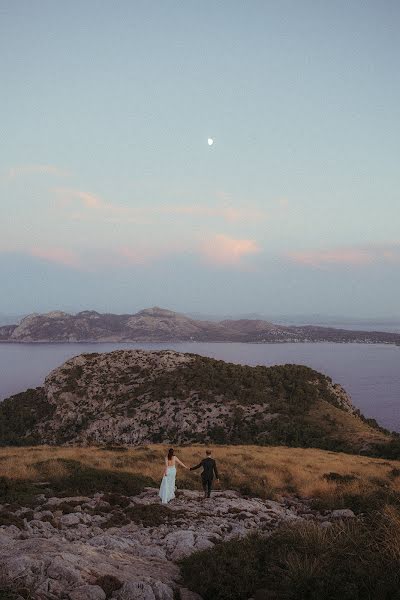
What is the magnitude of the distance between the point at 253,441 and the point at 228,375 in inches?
714

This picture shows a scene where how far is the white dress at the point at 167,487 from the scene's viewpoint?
16312mm

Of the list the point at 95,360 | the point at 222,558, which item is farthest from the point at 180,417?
the point at 222,558

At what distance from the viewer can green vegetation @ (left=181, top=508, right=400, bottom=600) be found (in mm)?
6773

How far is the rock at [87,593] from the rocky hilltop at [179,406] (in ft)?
123

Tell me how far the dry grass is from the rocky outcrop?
1.96 meters

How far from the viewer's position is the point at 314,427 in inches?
1818

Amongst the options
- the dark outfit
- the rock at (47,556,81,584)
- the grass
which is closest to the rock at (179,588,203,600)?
the rock at (47,556,81,584)

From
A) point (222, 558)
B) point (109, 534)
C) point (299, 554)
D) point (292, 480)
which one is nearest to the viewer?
point (299, 554)

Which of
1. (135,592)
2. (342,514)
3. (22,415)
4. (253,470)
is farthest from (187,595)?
(22,415)

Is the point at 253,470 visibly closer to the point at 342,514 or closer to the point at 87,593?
the point at 342,514

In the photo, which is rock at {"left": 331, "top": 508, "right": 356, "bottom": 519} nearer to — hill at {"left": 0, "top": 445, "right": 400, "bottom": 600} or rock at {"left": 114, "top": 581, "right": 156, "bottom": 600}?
hill at {"left": 0, "top": 445, "right": 400, "bottom": 600}

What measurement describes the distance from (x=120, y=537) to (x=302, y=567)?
20.3ft

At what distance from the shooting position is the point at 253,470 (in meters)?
23.4

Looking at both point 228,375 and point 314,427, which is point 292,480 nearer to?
point 314,427
